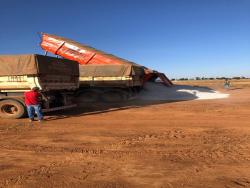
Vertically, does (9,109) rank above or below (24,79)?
below

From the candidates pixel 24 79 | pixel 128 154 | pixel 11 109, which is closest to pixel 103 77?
pixel 11 109

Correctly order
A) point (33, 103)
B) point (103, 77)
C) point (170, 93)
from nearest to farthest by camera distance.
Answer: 1. point (33, 103)
2. point (103, 77)
3. point (170, 93)

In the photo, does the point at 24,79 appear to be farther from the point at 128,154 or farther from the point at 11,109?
the point at 128,154

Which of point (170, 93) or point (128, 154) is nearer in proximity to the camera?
point (128, 154)

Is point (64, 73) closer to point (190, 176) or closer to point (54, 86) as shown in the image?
point (54, 86)

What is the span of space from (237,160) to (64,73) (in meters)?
8.81

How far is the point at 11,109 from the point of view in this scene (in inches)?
470

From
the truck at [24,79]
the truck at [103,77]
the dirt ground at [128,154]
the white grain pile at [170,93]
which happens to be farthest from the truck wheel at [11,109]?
the white grain pile at [170,93]

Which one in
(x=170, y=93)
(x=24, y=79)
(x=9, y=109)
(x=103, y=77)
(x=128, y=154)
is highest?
(x=103, y=77)

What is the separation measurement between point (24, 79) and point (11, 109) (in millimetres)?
1526

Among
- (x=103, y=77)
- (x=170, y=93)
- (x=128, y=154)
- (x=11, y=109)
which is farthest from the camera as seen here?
(x=170, y=93)

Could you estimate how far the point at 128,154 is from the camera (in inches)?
245

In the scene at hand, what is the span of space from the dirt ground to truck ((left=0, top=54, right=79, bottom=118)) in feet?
5.44

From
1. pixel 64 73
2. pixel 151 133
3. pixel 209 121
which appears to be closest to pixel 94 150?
pixel 151 133
